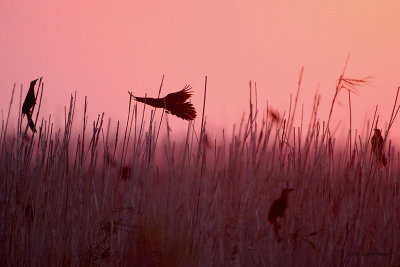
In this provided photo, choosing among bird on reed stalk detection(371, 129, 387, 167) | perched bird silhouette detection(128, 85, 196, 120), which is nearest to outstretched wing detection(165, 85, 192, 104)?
perched bird silhouette detection(128, 85, 196, 120)

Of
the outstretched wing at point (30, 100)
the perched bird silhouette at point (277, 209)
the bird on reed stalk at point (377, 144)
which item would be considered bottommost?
the perched bird silhouette at point (277, 209)

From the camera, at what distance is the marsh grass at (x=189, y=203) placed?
2.88m

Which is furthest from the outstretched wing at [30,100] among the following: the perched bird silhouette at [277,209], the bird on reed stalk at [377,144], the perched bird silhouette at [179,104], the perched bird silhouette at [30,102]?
the bird on reed stalk at [377,144]

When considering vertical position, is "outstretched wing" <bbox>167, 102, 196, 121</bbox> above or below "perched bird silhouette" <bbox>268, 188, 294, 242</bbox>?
above

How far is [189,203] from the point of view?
2.89 metres

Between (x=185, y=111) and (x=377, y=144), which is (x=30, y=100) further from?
(x=377, y=144)

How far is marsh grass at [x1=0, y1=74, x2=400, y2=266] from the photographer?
113 inches

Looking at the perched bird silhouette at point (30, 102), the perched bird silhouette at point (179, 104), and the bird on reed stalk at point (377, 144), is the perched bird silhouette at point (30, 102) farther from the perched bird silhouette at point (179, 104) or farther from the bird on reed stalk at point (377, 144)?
the bird on reed stalk at point (377, 144)

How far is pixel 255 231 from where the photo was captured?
296cm

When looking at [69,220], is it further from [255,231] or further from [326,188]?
[326,188]

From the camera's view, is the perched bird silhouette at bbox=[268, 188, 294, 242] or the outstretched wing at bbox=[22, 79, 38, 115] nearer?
the perched bird silhouette at bbox=[268, 188, 294, 242]

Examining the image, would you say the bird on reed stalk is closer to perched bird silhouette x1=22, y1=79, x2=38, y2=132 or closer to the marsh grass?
the marsh grass

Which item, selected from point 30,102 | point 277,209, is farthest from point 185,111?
point 30,102

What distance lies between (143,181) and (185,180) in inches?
8.4
